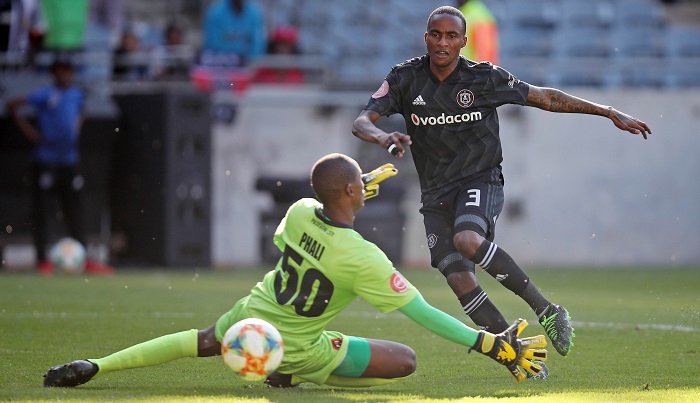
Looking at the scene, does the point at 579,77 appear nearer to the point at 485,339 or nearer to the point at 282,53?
the point at 282,53

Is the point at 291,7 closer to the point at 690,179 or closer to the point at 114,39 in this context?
the point at 114,39

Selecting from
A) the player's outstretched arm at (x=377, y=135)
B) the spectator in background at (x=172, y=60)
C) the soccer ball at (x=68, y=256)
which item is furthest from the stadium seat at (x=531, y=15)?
the player's outstretched arm at (x=377, y=135)

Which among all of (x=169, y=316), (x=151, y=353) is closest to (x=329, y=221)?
(x=151, y=353)

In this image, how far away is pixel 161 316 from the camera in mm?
9992

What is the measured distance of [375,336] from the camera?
28.5ft

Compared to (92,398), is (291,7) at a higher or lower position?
higher

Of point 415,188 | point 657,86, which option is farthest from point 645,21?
point 415,188

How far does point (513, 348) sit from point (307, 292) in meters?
1.05

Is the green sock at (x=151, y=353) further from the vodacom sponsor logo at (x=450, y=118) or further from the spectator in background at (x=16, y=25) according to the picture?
the spectator in background at (x=16, y=25)

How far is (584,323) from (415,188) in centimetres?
836

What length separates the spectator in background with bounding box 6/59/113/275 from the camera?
14844 mm

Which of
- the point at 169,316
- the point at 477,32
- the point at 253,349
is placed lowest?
the point at 169,316

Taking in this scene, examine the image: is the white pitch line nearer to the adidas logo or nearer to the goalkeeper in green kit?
the adidas logo

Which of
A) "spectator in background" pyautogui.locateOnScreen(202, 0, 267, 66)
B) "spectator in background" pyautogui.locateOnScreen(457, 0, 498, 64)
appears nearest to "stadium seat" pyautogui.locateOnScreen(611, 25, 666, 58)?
"spectator in background" pyautogui.locateOnScreen(457, 0, 498, 64)
